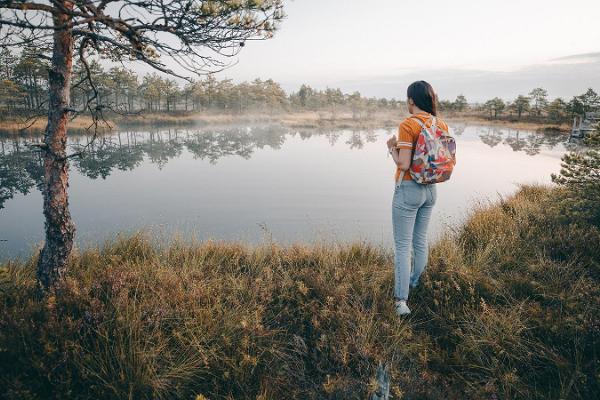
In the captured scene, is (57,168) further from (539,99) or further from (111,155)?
(539,99)

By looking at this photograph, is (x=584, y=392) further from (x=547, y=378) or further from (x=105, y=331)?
(x=105, y=331)

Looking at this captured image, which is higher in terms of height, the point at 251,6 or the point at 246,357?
the point at 251,6

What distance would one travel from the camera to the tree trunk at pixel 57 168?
9.47 ft

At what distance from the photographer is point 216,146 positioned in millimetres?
23953

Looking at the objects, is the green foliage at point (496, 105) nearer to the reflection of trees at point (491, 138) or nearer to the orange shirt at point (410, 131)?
the reflection of trees at point (491, 138)

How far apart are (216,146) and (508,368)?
23.5m

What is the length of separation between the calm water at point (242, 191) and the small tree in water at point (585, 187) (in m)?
1.64

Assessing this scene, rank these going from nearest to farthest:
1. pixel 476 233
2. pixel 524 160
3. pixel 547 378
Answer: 1. pixel 547 378
2. pixel 476 233
3. pixel 524 160

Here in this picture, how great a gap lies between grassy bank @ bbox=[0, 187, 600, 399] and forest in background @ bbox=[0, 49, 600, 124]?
34641 millimetres

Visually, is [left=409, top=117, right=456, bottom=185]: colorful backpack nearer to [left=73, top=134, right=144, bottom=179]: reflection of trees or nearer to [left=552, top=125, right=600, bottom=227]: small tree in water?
[left=552, top=125, right=600, bottom=227]: small tree in water

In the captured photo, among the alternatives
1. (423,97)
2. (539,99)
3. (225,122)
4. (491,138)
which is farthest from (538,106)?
(423,97)

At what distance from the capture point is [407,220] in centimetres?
292

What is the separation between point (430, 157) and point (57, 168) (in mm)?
3390

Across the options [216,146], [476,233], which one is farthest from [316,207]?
[216,146]
